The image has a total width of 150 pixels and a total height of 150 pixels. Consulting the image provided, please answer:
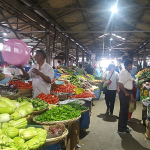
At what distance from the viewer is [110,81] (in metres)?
6.88

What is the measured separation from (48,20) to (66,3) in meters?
1.55

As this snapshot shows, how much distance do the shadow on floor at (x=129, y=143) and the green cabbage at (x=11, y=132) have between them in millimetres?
3343

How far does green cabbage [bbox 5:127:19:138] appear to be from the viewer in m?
1.78

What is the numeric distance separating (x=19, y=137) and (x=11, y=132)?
11cm

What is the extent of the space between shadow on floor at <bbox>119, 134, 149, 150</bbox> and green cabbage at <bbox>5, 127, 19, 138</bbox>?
3343mm

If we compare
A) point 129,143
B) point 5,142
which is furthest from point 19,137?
point 129,143

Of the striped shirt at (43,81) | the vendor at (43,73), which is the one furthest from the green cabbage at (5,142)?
the striped shirt at (43,81)

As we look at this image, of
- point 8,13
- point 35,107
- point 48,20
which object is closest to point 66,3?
point 48,20

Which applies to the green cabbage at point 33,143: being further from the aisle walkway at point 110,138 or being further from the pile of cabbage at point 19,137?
the aisle walkway at point 110,138

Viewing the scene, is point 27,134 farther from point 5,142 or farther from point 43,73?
point 43,73

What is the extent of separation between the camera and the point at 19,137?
72.4 inches

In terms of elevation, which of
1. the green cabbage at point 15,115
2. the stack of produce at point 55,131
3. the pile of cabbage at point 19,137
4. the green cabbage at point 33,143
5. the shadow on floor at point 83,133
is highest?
the green cabbage at point 15,115

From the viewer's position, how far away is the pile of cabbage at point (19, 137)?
5.37 feet

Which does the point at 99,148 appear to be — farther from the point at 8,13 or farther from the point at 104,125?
the point at 8,13
